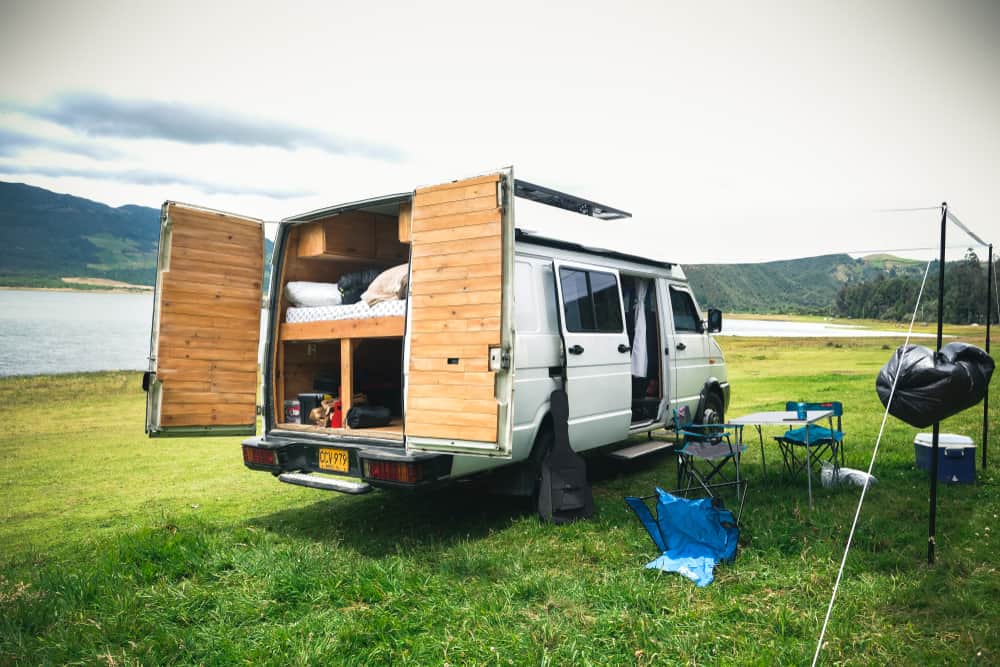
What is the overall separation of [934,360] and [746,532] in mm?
1698

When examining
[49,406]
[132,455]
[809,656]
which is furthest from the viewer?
[49,406]

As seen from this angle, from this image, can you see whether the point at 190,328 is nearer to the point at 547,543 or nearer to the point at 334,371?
the point at 334,371

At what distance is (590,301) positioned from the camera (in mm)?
5934

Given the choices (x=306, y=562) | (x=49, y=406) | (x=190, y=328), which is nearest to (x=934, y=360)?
(x=306, y=562)

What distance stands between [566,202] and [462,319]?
2.12 meters

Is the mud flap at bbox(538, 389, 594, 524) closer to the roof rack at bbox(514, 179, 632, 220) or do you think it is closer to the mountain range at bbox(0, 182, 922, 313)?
the roof rack at bbox(514, 179, 632, 220)

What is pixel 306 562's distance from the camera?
4.29 meters

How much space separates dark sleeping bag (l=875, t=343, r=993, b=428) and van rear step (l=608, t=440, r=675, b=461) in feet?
8.99

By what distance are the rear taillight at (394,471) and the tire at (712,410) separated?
16.2 feet

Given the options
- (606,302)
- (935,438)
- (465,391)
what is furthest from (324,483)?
(935,438)

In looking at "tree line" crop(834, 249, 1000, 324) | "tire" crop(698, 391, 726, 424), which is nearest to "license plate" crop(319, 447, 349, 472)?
"tree line" crop(834, 249, 1000, 324)

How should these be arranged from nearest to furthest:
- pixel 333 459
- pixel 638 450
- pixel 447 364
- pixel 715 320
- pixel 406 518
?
pixel 447 364
pixel 333 459
pixel 406 518
pixel 638 450
pixel 715 320

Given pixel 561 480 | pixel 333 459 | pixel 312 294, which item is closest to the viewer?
pixel 333 459

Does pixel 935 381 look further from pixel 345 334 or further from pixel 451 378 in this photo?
pixel 345 334
